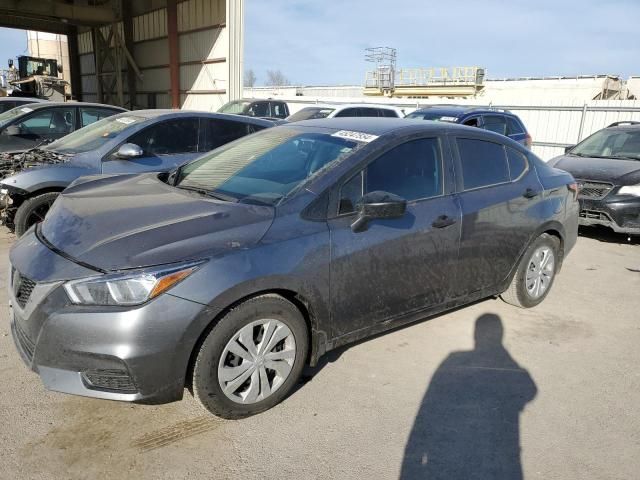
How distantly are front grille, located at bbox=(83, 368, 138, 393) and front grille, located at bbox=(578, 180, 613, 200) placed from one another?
6.81 m

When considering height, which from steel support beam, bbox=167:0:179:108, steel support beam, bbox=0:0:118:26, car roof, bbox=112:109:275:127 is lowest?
car roof, bbox=112:109:275:127

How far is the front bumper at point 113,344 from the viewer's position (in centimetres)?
239

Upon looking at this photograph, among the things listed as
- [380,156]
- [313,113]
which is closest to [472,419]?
[380,156]

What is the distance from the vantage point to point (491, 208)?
3898 millimetres

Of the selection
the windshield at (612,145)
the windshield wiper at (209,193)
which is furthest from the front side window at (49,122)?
the windshield at (612,145)

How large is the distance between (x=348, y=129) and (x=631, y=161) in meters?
5.98

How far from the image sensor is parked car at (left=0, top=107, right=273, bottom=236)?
18.1ft

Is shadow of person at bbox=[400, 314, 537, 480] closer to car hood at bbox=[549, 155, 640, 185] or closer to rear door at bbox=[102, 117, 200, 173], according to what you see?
rear door at bbox=[102, 117, 200, 173]

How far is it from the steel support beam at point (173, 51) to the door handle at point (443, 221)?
865 inches

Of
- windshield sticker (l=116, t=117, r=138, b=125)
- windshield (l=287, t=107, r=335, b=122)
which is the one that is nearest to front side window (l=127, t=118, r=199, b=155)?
windshield sticker (l=116, t=117, r=138, b=125)

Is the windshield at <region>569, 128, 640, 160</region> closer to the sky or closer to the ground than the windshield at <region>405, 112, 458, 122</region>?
closer to the ground

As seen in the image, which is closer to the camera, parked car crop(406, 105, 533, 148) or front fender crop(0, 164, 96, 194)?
front fender crop(0, 164, 96, 194)

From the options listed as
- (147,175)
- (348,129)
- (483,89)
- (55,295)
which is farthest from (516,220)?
(483,89)

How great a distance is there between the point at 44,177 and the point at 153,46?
22419 mm
